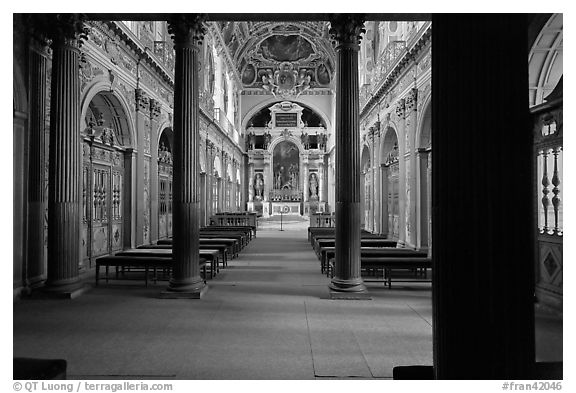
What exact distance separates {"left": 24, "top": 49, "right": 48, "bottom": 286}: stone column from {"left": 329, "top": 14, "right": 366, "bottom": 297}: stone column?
5.20 metres

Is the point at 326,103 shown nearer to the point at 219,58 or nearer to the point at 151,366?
the point at 219,58

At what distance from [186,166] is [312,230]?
29.6 ft

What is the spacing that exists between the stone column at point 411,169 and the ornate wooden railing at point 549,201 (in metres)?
7.23

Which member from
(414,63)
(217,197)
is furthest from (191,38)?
(217,197)

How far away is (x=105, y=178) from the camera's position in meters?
11.5

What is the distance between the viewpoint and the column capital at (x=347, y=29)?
24.4 ft

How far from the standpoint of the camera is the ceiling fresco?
3008 cm

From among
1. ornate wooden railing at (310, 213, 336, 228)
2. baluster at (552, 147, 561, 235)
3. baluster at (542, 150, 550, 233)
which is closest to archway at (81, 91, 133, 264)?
baluster at (542, 150, 550, 233)

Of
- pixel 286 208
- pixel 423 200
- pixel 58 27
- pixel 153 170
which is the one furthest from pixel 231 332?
pixel 286 208

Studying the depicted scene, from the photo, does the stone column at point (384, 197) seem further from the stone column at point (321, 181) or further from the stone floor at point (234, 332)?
the stone column at point (321, 181)

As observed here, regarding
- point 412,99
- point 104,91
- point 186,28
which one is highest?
point 412,99

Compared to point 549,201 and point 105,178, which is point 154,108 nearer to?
point 105,178

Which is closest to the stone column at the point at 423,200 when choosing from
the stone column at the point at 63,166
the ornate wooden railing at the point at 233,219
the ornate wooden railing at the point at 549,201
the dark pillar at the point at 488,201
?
the ornate wooden railing at the point at 549,201
